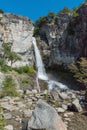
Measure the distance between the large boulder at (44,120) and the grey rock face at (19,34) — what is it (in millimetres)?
26505

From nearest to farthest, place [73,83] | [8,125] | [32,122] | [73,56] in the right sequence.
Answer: [32,122] < [8,125] < [73,83] < [73,56]

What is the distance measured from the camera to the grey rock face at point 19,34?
3468cm

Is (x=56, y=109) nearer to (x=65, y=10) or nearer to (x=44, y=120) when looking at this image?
(x=44, y=120)

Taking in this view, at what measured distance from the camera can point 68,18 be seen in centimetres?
3744

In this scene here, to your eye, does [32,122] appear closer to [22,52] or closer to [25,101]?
[25,101]

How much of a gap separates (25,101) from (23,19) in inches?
930

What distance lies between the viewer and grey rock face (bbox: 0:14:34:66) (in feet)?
114

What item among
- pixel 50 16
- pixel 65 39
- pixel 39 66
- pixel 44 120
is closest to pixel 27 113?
pixel 44 120

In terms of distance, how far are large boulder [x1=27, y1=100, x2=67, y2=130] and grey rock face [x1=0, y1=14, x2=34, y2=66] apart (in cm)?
2650

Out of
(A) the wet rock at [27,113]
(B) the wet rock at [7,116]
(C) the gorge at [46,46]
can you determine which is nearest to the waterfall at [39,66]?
(C) the gorge at [46,46]

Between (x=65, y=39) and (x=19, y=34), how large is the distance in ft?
21.1

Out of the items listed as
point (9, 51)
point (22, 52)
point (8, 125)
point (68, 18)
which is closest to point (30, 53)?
point (22, 52)

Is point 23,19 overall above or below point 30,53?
above

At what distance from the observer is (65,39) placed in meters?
36.4
